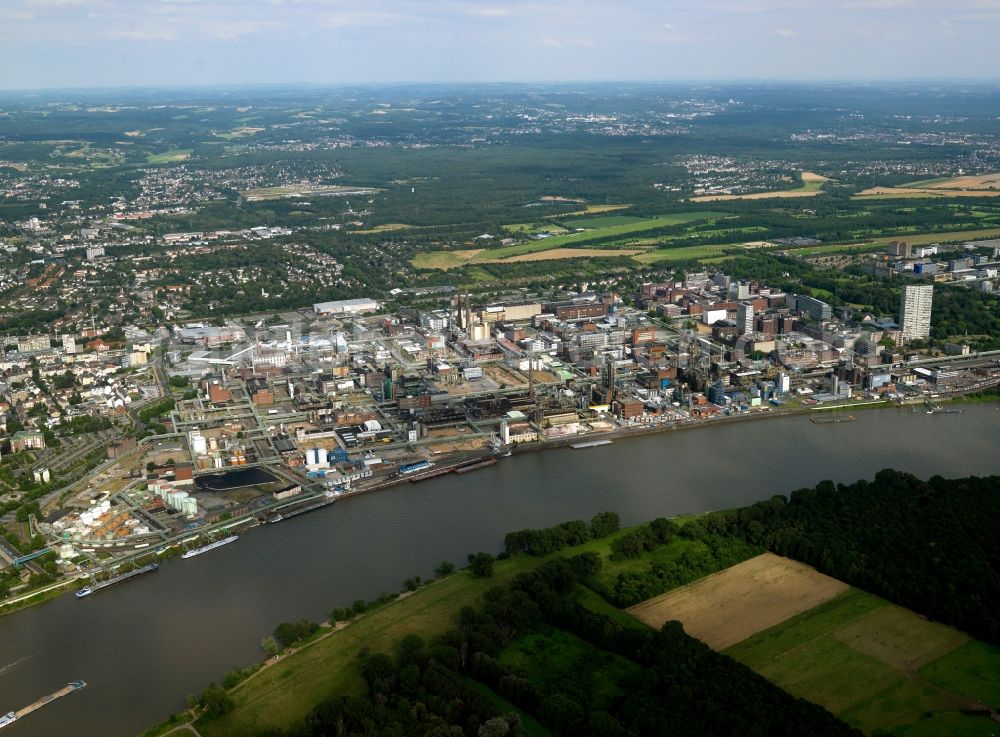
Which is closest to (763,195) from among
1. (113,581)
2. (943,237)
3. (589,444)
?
(943,237)

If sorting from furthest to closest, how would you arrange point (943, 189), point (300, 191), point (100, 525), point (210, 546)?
point (300, 191) → point (943, 189) → point (100, 525) → point (210, 546)

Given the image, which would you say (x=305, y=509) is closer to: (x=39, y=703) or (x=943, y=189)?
(x=39, y=703)

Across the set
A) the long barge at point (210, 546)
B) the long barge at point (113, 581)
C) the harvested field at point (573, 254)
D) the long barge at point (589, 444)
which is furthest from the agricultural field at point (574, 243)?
the long barge at point (113, 581)

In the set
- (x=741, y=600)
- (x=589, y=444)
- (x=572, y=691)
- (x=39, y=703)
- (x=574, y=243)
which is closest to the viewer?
(x=572, y=691)

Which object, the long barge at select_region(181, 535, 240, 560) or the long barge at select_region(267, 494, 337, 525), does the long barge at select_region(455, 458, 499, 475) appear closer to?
the long barge at select_region(267, 494, 337, 525)

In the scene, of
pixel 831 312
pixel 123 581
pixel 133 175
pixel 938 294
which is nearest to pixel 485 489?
pixel 123 581

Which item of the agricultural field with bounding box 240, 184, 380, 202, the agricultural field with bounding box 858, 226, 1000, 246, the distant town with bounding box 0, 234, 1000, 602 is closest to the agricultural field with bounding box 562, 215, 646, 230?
the agricultural field with bounding box 858, 226, 1000, 246

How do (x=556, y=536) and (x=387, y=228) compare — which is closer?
(x=556, y=536)
